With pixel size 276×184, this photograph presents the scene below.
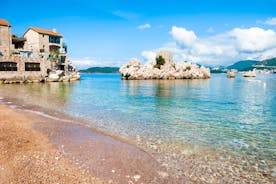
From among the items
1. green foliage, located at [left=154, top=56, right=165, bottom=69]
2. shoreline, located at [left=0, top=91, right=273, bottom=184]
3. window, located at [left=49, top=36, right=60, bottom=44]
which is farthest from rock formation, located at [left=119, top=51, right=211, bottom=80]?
shoreline, located at [left=0, top=91, right=273, bottom=184]

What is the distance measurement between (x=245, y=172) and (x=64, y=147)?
8218 mm

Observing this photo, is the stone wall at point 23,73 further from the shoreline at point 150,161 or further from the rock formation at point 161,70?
the shoreline at point 150,161

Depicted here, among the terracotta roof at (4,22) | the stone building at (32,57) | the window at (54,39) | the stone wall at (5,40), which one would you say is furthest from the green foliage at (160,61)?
the terracotta roof at (4,22)

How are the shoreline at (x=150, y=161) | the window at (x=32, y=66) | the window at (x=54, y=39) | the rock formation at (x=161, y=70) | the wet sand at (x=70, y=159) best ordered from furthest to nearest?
the rock formation at (x=161, y=70) < the window at (x=54, y=39) < the window at (x=32, y=66) < the shoreline at (x=150, y=161) < the wet sand at (x=70, y=159)

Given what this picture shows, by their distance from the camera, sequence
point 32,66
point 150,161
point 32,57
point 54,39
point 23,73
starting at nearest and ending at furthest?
point 150,161
point 23,73
point 32,57
point 32,66
point 54,39

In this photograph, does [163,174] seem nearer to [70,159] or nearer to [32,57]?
[70,159]

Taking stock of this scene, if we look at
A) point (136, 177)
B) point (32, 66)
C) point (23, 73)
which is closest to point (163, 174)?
point (136, 177)

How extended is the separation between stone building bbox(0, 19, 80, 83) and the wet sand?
64234mm

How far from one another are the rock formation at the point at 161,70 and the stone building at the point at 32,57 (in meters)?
33.1

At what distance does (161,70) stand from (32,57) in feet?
211

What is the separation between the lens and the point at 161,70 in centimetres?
11181

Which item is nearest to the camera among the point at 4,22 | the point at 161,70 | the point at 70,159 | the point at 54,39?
the point at 70,159

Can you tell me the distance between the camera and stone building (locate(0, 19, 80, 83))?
67125 mm

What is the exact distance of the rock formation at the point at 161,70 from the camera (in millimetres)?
108375
